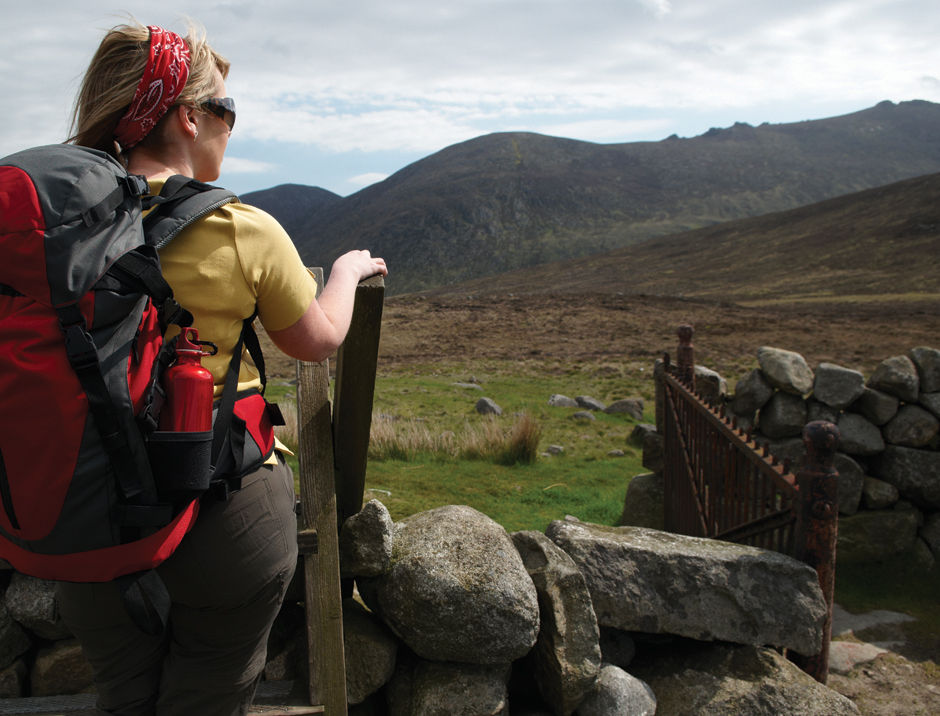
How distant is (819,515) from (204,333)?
9.15 feet

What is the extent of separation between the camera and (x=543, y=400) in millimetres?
13109

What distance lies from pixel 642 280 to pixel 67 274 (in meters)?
53.4

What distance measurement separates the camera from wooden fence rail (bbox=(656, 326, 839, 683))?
3070mm

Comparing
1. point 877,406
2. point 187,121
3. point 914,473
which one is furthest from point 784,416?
point 187,121

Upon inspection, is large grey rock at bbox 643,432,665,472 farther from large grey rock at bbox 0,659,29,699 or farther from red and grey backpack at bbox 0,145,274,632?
red and grey backpack at bbox 0,145,274,632

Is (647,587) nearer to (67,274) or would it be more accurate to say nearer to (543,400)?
(67,274)

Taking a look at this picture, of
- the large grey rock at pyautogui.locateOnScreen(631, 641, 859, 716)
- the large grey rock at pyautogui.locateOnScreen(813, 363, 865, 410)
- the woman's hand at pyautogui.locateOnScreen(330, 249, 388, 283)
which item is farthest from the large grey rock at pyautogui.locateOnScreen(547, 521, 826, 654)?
the large grey rock at pyautogui.locateOnScreen(813, 363, 865, 410)

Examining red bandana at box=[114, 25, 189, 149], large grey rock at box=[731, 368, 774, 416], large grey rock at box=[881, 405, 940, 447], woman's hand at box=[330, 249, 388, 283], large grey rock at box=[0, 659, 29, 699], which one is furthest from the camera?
large grey rock at box=[731, 368, 774, 416]

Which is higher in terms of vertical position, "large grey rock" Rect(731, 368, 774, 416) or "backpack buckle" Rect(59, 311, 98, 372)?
"backpack buckle" Rect(59, 311, 98, 372)

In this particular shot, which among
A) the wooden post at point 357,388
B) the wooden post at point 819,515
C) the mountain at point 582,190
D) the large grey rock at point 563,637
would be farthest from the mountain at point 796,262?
the mountain at point 582,190

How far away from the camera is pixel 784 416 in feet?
19.3

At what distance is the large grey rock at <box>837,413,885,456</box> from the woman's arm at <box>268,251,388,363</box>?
5049 mm

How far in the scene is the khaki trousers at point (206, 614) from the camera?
156cm

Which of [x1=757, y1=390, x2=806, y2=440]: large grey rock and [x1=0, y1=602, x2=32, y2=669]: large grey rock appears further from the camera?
[x1=757, y1=390, x2=806, y2=440]: large grey rock
